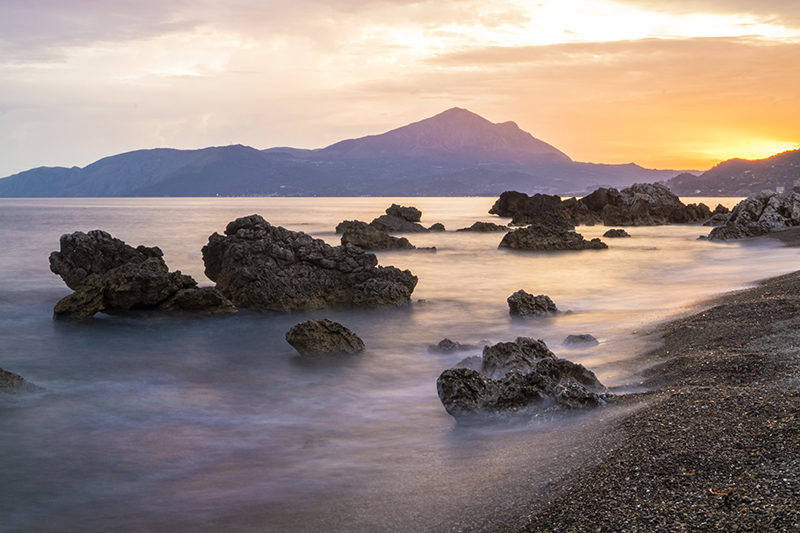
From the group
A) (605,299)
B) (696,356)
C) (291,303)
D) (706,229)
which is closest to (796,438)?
(696,356)

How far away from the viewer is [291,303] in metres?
15.8

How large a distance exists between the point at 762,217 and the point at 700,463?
128 feet

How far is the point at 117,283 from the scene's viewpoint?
572 inches

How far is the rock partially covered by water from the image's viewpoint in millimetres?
15938

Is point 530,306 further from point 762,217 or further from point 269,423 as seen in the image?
point 762,217

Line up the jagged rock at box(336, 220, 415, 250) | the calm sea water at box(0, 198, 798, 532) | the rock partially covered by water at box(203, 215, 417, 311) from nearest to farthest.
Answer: the calm sea water at box(0, 198, 798, 532) < the rock partially covered by water at box(203, 215, 417, 311) < the jagged rock at box(336, 220, 415, 250)

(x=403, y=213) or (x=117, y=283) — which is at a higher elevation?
(x=403, y=213)

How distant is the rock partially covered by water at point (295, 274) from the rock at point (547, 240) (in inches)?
708

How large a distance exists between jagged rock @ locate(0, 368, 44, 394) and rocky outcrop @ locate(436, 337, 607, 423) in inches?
269

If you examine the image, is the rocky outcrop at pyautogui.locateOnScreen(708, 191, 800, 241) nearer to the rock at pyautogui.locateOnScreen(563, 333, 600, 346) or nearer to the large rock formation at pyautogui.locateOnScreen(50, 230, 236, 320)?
the rock at pyautogui.locateOnScreen(563, 333, 600, 346)

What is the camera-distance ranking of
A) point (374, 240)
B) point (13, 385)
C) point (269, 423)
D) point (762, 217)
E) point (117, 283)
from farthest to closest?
point (762, 217), point (374, 240), point (117, 283), point (13, 385), point (269, 423)

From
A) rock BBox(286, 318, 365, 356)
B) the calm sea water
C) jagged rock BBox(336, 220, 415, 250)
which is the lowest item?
the calm sea water

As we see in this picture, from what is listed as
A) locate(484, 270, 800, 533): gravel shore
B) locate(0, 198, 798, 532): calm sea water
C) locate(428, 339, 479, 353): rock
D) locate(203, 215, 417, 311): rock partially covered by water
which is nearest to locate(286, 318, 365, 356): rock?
locate(0, 198, 798, 532): calm sea water

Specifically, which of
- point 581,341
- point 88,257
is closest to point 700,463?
point 581,341
